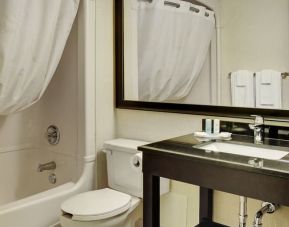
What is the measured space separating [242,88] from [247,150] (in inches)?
15.1

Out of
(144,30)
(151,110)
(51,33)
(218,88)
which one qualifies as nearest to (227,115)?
(218,88)

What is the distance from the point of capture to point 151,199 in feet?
4.80

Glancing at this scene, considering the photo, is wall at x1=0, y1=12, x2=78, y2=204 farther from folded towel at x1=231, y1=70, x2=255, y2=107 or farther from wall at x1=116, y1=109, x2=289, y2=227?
folded towel at x1=231, y1=70, x2=255, y2=107

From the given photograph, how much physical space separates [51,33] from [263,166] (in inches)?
53.8

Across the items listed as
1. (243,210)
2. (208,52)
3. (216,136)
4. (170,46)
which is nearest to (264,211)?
(243,210)

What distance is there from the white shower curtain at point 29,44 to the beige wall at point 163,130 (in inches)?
11.9

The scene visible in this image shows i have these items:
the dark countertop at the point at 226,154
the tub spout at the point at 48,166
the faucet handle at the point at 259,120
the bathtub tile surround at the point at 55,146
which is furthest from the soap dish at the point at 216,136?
the tub spout at the point at 48,166

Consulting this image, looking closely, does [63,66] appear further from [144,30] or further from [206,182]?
[206,182]

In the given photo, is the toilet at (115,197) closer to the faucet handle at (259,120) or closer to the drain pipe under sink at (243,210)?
the drain pipe under sink at (243,210)

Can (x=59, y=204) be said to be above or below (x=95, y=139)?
below

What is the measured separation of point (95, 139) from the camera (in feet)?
7.19

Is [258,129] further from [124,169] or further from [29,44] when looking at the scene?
[29,44]

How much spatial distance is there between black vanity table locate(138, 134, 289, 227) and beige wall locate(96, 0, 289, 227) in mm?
366

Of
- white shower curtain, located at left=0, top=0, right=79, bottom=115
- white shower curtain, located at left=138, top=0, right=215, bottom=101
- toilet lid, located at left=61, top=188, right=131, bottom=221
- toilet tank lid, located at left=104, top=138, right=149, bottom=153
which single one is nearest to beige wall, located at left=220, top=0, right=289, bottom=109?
white shower curtain, located at left=138, top=0, right=215, bottom=101
